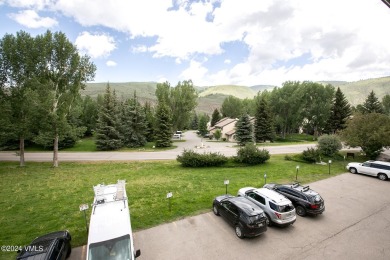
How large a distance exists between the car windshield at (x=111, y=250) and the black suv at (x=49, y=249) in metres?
1.79

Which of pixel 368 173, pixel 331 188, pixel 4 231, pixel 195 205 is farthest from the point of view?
pixel 368 173

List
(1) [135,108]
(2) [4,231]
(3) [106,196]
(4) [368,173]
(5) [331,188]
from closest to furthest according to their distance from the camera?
(3) [106,196] < (2) [4,231] < (5) [331,188] < (4) [368,173] < (1) [135,108]

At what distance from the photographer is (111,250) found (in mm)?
6891

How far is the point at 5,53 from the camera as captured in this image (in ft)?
72.1

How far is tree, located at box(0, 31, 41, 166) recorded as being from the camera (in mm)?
21984

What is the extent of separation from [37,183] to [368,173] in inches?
1221

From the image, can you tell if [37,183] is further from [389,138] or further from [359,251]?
[389,138]

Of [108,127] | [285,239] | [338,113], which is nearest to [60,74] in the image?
[108,127]

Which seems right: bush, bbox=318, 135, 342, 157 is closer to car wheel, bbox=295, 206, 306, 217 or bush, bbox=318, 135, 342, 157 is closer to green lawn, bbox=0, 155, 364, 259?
green lawn, bbox=0, 155, 364, 259

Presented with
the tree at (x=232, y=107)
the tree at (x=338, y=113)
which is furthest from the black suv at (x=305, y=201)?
the tree at (x=232, y=107)

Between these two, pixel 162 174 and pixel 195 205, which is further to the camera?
pixel 162 174

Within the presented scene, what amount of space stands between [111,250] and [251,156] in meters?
20.1

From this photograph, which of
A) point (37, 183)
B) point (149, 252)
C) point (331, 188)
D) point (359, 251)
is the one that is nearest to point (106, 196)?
point (149, 252)

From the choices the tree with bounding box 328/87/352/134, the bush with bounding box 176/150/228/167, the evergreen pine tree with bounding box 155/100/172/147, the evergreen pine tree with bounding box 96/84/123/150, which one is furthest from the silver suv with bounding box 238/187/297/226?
the tree with bounding box 328/87/352/134
